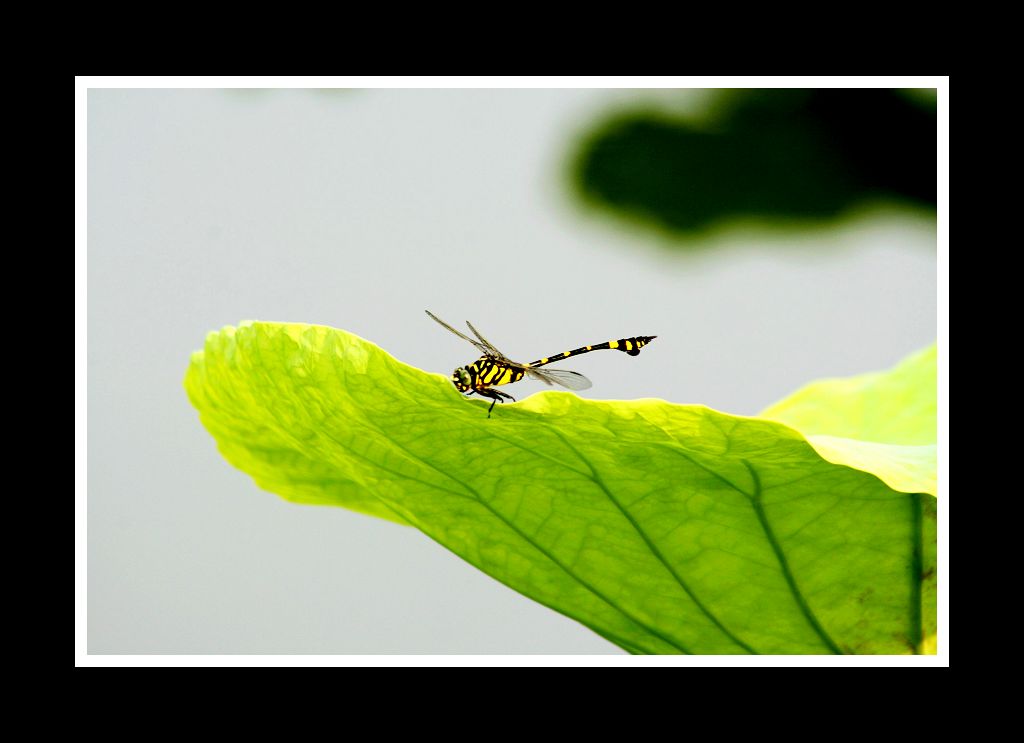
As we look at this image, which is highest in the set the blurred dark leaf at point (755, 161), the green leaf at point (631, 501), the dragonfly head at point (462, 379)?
the blurred dark leaf at point (755, 161)

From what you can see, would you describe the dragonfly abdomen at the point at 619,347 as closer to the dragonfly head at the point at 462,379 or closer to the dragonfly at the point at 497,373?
the dragonfly at the point at 497,373

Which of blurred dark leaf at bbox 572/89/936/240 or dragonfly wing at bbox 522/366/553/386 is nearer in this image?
dragonfly wing at bbox 522/366/553/386

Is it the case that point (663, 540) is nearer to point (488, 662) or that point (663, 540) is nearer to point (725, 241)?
point (488, 662)

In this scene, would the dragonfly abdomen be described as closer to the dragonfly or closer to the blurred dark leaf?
the dragonfly

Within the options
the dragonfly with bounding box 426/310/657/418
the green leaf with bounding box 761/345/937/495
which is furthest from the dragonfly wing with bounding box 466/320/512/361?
the green leaf with bounding box 761/345/937/495

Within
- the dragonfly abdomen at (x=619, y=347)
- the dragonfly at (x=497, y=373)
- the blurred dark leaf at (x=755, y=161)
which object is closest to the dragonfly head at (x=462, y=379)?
the dragonfly at (x=497, y=373)

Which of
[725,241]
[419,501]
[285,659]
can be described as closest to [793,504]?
[419,501]
